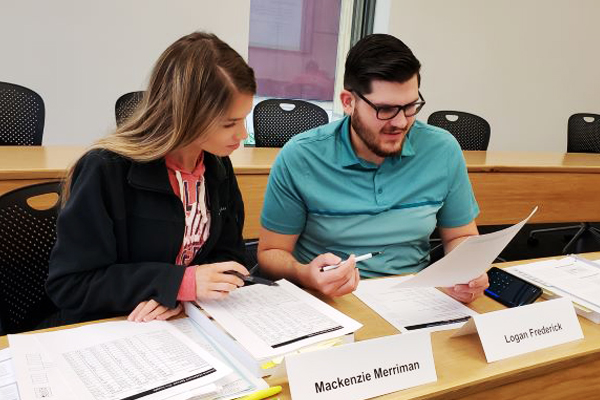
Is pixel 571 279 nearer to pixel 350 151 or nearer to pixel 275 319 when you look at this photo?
pixel 350 151

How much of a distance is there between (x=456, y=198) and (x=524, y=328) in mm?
551

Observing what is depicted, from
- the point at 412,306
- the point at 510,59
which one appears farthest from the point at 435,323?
the point at 510,59

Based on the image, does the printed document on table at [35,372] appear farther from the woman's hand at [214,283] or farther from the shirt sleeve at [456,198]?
the shirt sleeve at [456,198]

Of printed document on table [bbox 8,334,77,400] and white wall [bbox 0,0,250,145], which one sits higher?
white wall [bbox 0,0,250,145]

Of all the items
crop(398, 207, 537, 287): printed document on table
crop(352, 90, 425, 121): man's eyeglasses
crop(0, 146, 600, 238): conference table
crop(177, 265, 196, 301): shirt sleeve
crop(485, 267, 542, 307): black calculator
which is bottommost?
crop(0, 146, 600, 238): conference table

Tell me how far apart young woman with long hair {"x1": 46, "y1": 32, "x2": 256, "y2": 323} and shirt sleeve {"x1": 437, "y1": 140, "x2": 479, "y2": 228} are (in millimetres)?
624

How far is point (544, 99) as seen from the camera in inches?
192

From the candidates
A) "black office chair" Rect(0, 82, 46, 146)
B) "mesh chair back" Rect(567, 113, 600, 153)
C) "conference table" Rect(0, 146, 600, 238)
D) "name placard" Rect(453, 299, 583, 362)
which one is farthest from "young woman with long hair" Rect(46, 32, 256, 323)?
"mesh chair back" Rect(567, 113, 600, 153)

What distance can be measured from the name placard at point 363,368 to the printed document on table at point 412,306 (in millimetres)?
170

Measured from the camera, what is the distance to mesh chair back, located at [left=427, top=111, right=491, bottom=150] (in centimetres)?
312

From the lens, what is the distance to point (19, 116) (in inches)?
93.0

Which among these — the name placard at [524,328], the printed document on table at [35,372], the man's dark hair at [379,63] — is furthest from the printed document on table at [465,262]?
the printed document on table at [35,372]

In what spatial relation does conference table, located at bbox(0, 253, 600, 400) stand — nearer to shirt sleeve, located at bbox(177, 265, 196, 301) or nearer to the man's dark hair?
shirt sleeve, located at bbox(177, 265, 196, 301)

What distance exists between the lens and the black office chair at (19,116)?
232 centimetres
